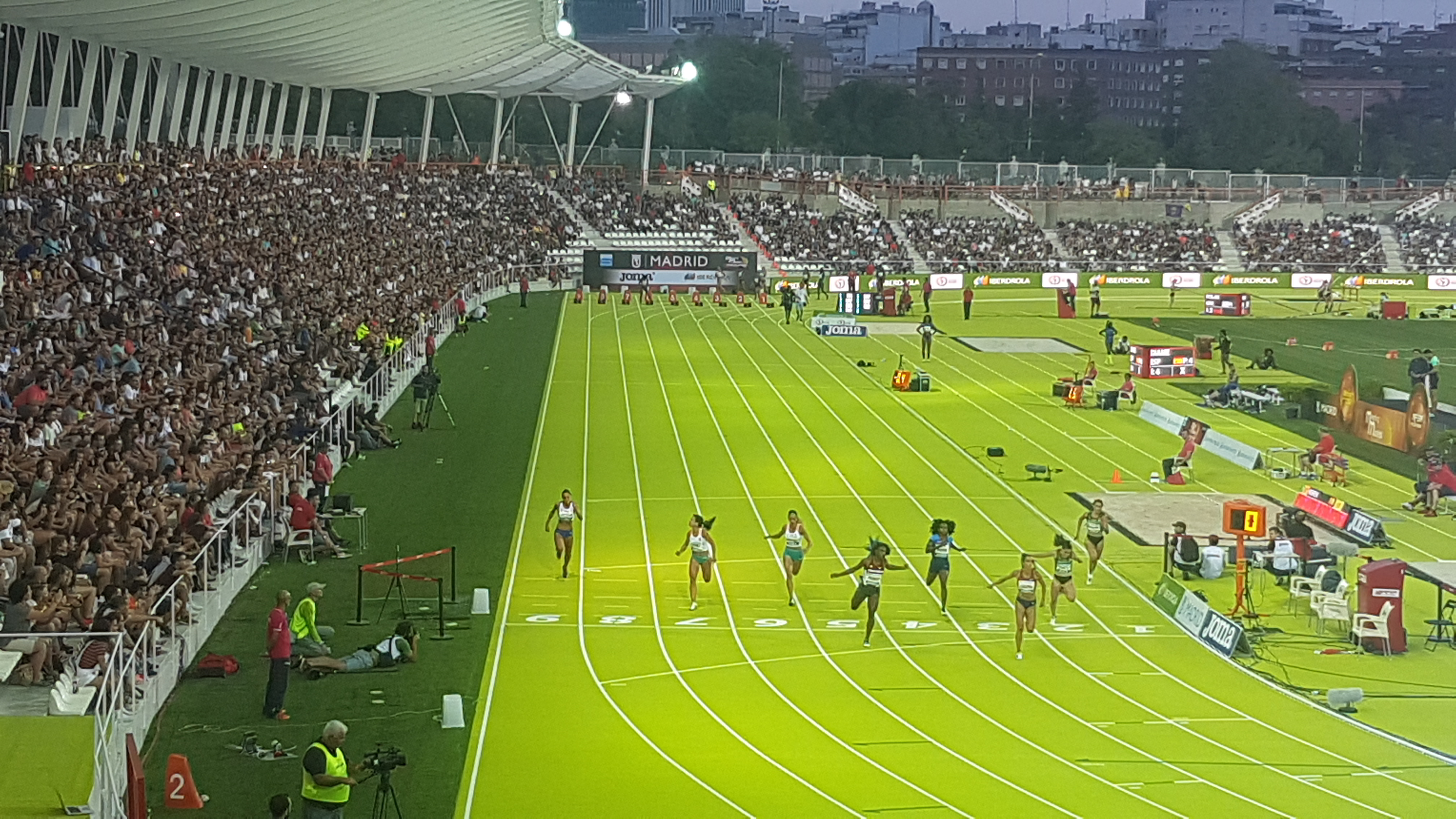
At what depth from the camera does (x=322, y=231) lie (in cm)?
5322

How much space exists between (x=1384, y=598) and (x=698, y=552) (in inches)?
334

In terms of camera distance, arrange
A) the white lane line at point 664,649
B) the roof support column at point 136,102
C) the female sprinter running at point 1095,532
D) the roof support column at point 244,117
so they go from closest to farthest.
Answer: the white lane line at point 664,649 → the female sprinter running at point 1095,532 → the roof support column at point 136,102 → the roof support column at point 244,117

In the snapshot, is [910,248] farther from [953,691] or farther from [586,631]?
[953,691]

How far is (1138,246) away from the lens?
90562mm

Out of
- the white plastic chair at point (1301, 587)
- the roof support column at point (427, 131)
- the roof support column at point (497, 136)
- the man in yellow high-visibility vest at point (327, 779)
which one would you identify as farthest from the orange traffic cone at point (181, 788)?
the roof support column at point (497, 136)

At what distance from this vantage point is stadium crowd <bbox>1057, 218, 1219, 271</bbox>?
288 ft

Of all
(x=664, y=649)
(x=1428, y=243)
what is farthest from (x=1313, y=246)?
(x=664, y=649)

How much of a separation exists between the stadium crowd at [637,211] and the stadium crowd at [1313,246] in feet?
87.2

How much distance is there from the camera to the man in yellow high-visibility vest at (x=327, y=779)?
45.9 feet

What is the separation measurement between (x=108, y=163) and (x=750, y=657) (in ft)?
91.1

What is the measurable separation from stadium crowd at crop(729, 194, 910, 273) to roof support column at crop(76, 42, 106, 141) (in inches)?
1589

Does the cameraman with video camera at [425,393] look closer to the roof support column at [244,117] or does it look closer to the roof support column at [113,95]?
the roof support column at [113,95]

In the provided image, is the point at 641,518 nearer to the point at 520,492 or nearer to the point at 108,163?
the point at 520,492

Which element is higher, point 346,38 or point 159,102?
point 346,38
